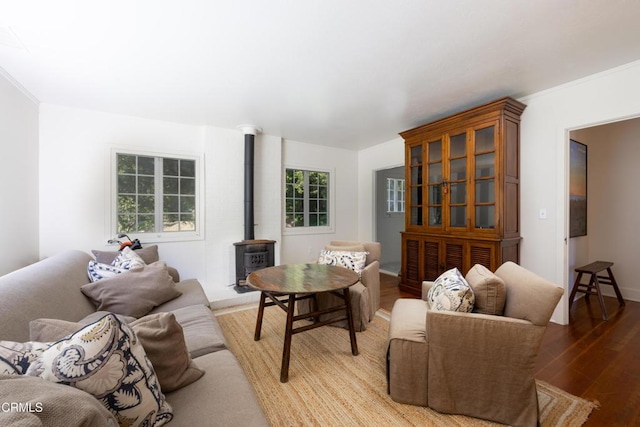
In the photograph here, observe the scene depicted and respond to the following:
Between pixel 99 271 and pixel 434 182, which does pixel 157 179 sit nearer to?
pixel 99 271

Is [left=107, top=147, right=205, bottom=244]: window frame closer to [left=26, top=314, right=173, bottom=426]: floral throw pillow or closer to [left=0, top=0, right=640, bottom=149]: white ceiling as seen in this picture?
[left=0, top=0, right=640, bottom=149]: white ceiling

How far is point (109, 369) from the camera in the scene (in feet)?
2.51

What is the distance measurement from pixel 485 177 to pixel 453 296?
1838 millimetres

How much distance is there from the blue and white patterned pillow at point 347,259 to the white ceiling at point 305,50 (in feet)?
5.58

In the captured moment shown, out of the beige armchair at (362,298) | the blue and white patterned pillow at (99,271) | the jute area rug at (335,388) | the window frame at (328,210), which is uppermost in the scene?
the window frame at (328,210)

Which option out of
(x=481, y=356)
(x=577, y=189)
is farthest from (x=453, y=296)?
(x=577, y=189)

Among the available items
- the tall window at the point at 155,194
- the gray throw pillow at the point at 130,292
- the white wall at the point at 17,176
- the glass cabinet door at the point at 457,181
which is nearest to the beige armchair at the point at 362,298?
the glass cabinet door at the point at 457,181

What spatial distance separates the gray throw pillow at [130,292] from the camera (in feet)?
6.15

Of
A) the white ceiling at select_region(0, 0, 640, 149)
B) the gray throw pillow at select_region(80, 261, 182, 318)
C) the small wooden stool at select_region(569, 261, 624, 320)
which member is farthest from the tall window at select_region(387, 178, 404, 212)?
the gray throw pillow at select_region(80, 261, 182, 318)

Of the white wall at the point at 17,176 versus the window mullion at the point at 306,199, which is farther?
the window mullion at the point at 306,199

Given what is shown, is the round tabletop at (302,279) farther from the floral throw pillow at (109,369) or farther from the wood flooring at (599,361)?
the wood flooring at (599,361)

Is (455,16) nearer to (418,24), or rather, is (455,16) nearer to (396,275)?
(418,24)

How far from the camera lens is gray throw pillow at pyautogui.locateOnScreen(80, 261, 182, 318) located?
1873 millimetres

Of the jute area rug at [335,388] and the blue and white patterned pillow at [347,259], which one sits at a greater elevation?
the blue and white patterned pillow at [347,259]
